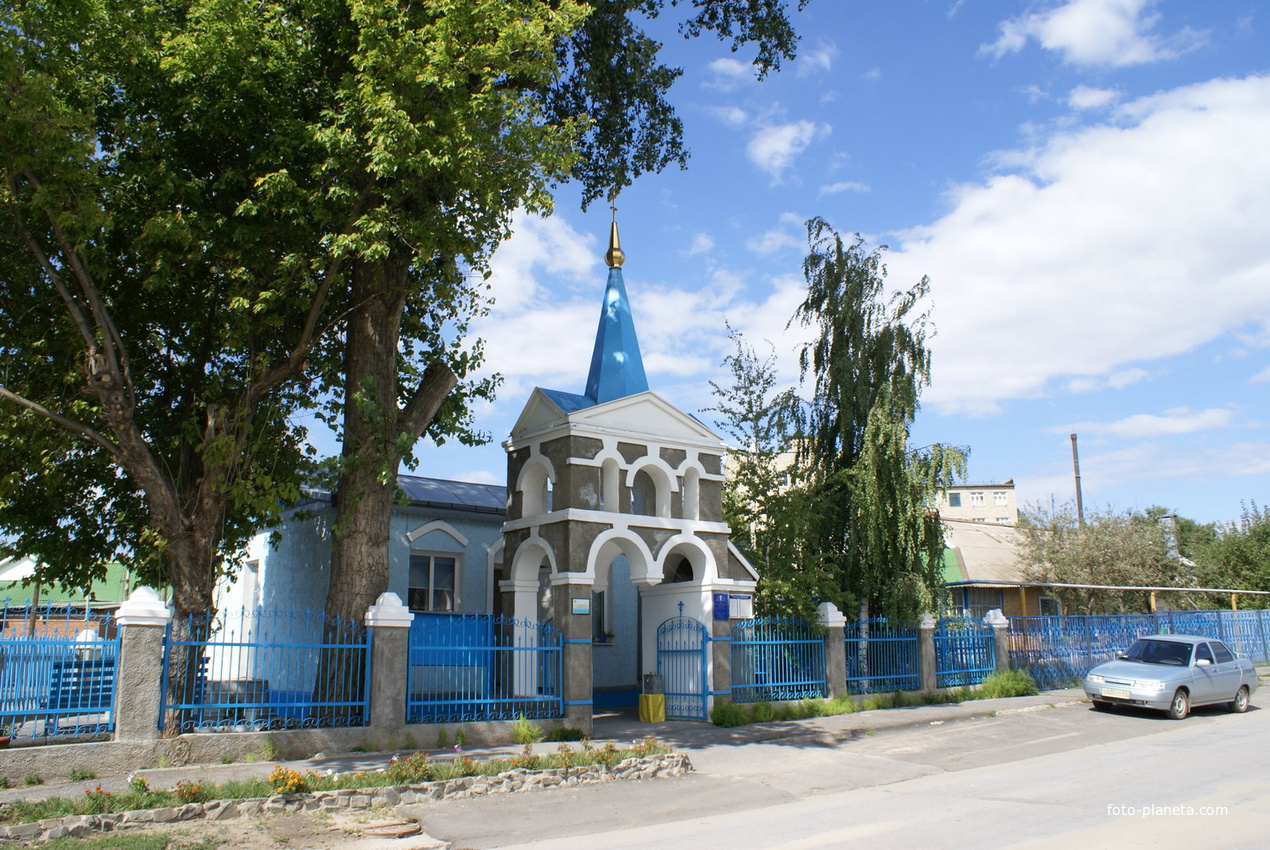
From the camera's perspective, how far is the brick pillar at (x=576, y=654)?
14695mm

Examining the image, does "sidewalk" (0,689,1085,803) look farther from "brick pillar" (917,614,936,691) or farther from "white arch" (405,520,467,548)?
"white arch" (405,520,467,548)

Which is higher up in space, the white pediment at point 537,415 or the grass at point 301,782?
the white pediment at point 537,415

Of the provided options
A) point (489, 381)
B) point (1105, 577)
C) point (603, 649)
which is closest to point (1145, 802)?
point (489, 381)

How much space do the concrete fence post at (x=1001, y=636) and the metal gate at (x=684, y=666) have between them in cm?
886

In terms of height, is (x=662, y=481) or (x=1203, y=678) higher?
(x=662, y=481)

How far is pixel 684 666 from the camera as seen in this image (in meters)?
16.8

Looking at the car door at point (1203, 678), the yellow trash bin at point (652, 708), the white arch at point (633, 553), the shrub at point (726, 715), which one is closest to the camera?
the white arch at point (633, 553)

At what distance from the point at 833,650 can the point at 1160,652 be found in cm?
653

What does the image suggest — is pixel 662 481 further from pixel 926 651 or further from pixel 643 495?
pixel 926 651

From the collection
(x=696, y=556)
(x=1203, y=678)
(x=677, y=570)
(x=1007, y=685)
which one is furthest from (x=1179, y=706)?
(x=677, y=570)

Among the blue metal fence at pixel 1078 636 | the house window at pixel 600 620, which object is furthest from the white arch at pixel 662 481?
the blue metal fence at pixel 1078 636

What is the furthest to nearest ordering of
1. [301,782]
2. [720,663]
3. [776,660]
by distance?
[776,660], [720,663], [301,782]

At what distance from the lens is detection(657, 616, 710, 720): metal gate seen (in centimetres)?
1639

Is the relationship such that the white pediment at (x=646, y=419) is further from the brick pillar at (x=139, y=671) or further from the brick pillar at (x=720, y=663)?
the brick pillar at (x=139, y=671)
